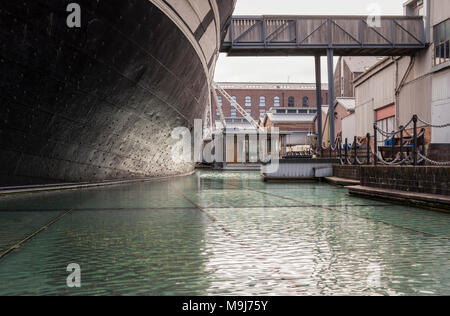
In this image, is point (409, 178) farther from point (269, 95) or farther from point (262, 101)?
point (269, 95)

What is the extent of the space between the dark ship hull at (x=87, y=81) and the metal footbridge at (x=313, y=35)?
47.1 ft

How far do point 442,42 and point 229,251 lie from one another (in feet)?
75.9

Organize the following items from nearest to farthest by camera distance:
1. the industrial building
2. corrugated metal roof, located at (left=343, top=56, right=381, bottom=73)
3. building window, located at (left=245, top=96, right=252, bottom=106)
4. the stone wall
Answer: the stone wall < the industrial building < corrugated metal roof, located at (left=343, top=56, right=381, bottom=73) < building window, located at (left=245, top=96, right=252, bottom=106)

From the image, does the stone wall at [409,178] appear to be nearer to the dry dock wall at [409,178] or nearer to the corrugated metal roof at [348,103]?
the dry dock wall at [409,178]

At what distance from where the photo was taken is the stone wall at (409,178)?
7035mm

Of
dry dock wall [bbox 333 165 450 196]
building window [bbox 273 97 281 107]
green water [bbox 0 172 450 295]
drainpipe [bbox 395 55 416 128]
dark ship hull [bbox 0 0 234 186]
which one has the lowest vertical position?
green water [bbox 0 172 450 295]

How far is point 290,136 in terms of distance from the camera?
161ft

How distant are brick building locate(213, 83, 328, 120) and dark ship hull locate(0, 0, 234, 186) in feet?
213

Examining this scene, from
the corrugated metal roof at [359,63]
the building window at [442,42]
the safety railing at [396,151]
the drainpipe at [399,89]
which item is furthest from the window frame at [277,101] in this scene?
the safety railing at [396,151]

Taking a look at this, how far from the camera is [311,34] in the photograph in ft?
89.1

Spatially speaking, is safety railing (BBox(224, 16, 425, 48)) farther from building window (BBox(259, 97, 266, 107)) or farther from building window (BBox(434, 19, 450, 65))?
building window (BBox(259, 97, 266, 107))

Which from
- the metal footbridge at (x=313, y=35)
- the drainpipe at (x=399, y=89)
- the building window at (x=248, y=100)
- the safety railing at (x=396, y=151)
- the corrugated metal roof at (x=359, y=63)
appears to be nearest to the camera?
the safety railing at (x=396, y=151)

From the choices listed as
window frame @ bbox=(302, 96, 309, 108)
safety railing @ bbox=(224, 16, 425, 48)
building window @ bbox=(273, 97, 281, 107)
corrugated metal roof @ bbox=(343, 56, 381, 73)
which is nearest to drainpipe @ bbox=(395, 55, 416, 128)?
safety railing @ bbox=(224, 16, 425, 48)

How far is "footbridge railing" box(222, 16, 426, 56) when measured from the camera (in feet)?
87.5
